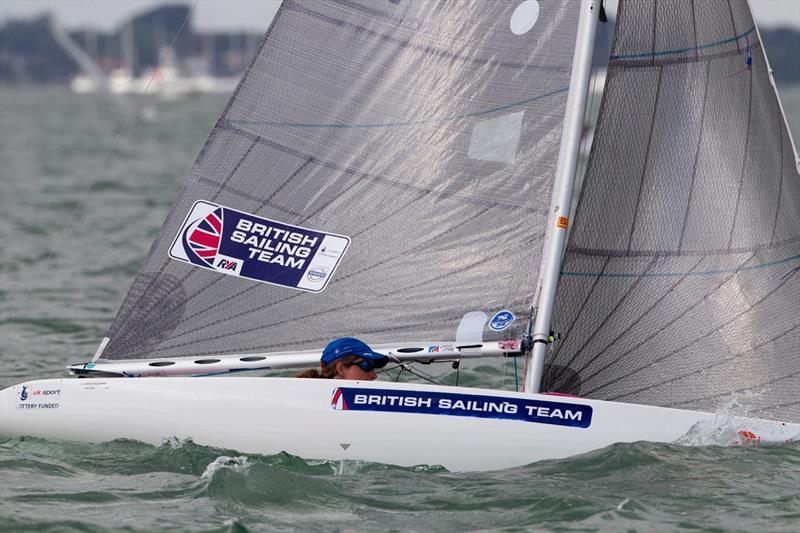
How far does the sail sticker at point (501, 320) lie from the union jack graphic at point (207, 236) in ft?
5.15

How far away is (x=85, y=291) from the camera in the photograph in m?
13.8

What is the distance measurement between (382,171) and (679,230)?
164 cm

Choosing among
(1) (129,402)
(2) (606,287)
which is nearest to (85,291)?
(1) (129,402)

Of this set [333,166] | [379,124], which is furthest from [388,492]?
[379,124]

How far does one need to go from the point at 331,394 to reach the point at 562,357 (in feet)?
4.35

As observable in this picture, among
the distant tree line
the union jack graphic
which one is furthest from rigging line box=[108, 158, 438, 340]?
the distant tree line

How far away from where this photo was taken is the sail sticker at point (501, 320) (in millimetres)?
7430

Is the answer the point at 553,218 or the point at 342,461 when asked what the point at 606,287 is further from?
the point at 342,461

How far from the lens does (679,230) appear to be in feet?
25.4

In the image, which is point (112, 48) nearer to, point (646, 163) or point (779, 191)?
point (646, 163)

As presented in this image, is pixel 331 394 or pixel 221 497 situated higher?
pixel 331 394

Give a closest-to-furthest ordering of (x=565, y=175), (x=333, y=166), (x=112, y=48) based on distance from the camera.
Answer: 1. (x=565, y=175)
2. (x=333, y=166)
3. (x=112, y=48)

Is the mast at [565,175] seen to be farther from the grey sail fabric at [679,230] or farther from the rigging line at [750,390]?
the rigging line at [750,390]

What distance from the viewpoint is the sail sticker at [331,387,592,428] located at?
7.16 meters
